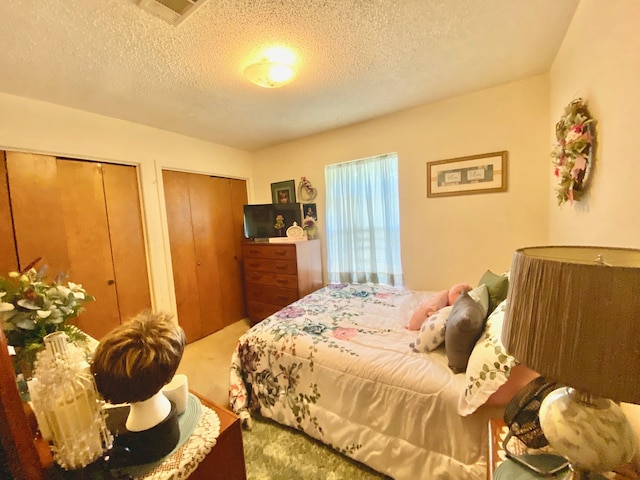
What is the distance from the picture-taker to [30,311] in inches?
33.6

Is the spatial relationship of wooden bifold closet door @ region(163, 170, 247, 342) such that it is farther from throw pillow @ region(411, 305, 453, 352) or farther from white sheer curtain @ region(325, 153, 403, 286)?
throw pillow @ region(411, 305, 453, 352)

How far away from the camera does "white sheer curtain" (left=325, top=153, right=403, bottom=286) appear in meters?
2.93

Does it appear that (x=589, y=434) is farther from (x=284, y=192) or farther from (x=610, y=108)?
(x=284, y=192)

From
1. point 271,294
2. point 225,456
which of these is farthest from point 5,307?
point 271,294

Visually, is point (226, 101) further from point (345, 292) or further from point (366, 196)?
point (345, 292)

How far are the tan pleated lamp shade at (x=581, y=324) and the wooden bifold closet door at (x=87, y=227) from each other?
9.73ft

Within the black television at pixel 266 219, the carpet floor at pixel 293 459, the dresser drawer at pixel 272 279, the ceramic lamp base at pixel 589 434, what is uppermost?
the black television at pixel 266 219

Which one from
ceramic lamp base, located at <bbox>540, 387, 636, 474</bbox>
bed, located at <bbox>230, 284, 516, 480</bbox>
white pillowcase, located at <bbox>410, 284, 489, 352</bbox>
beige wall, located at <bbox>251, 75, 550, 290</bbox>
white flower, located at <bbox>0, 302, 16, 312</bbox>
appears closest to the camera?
ceramic lamp base, located at <bbox>540, 387, 636, 474</bbox>

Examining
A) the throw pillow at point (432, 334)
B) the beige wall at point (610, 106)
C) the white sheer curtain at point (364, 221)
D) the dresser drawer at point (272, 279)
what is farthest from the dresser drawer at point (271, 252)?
the beige wall at point (610, 106)

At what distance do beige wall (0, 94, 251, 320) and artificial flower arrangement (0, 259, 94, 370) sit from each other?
1.84 metres

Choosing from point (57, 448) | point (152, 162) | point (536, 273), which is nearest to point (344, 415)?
point (57, 448)

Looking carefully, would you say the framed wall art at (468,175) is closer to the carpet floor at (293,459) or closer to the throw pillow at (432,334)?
the throw pillow at (432,334)

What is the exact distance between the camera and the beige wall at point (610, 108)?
0.88 m

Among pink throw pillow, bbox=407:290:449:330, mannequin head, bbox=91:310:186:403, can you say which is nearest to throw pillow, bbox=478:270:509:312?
pink throw pillow, bbox=407:290:449:330
